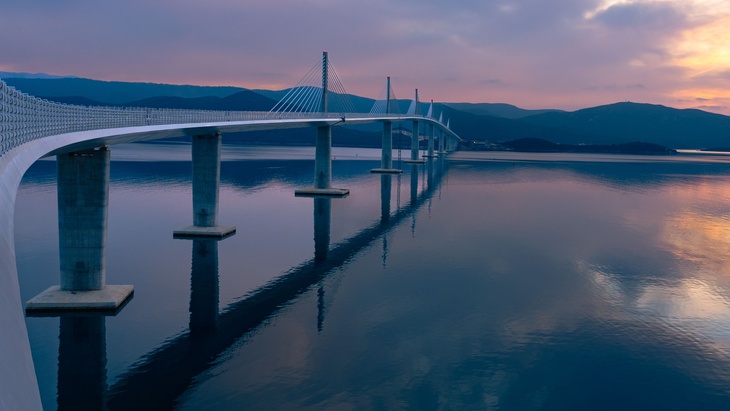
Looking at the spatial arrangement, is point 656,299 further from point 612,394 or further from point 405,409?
point 405,409

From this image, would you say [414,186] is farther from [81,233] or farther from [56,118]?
[56,118]

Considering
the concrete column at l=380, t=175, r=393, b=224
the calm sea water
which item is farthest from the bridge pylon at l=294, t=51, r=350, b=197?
the calm sea water

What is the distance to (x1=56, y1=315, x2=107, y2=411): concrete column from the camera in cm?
2027

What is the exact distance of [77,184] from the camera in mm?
28109

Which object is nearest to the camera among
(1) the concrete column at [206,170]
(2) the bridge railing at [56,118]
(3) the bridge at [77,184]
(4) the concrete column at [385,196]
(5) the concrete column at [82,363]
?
(3) the bridge at [77,184]

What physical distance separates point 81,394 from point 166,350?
4512 millimetres

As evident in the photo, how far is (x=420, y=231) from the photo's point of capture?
58812mm

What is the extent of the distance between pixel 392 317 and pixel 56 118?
59.3 feet

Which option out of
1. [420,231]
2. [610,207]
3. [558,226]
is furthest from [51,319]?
[610,207]

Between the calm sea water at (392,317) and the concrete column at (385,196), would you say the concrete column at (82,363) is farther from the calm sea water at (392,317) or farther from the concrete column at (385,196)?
the concrete column at (385,196)

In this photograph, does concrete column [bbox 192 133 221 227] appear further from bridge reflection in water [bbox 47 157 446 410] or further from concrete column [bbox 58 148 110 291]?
concrete column [bbox 58 148 110 291]

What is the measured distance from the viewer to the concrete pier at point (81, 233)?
91.8 ft

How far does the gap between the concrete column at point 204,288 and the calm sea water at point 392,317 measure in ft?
0.51

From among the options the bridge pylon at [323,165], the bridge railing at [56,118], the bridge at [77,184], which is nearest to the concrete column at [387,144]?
the bridge pylon at [323,165]
